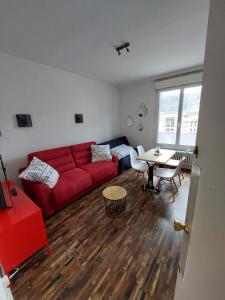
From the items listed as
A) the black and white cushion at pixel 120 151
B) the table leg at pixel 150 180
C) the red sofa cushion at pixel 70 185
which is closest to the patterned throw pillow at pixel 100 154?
the black and white cushion at pixel 120 151

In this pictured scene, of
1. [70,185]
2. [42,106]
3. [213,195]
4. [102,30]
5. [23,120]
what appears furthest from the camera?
[42,106]

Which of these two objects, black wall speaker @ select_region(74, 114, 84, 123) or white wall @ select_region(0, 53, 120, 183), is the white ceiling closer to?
white wall @ select_region(0, 53, 120, 183)

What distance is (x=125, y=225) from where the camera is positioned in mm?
1953

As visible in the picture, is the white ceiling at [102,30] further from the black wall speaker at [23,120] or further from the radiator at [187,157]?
the radiator at [187,157]

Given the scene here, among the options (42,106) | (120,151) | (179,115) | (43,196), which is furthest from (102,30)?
(179,115)

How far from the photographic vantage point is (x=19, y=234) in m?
1.35

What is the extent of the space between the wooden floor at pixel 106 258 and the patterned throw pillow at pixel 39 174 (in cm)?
56

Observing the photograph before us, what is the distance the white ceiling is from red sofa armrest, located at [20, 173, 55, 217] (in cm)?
201

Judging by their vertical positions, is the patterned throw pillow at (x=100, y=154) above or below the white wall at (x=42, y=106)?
below

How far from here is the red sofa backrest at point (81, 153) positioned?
10.4 feet

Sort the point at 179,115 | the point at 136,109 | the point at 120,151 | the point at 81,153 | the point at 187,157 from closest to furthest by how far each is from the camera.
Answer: the point at 81,153, the point at 187,157, the point at 179,115, the point at 120,151, the point at 136,109

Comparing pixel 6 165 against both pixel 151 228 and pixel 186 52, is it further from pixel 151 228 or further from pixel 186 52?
pixel 186 52

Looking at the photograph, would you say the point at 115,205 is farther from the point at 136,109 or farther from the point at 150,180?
the point at 136,109

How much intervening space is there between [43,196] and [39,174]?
1.11 ft
